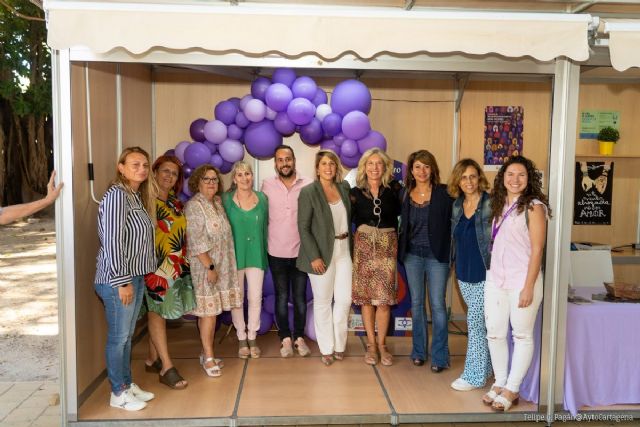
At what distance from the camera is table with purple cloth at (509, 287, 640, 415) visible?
345 cm

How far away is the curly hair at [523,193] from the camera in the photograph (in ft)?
10.7

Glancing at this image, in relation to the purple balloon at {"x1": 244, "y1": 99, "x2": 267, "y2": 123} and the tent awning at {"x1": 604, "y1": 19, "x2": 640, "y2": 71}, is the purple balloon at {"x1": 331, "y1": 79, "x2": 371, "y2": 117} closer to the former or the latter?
the purple balloon at {"x1": 244, "y1": 99, "x2": 267, "y2": 123}

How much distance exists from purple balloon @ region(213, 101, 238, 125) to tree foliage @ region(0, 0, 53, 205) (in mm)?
9764

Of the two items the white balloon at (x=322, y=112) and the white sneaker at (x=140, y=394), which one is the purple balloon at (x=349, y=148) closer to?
the white balloon at (x=322, y=112)

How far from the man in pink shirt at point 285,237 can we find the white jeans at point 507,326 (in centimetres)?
158

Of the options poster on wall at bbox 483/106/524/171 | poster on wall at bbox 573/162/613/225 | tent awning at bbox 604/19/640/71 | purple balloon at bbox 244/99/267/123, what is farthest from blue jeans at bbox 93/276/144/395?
poster on wall at bbox 573/162/613/225

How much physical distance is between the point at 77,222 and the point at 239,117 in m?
1.76

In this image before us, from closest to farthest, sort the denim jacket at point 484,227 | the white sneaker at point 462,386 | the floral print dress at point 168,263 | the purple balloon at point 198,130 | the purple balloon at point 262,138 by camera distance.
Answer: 1. the denim jacket at point 484,227
2. the floral print dress at point 168,263
3. the white sneaker at point 462,386
4. the purple balloon at point 262,138
5. the purple balloon at point 198,130

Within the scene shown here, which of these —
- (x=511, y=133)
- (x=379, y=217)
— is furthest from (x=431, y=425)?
(x=511, y=133)

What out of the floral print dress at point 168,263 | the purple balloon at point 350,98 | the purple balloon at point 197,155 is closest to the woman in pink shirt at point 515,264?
the purple balloon at point 350,98

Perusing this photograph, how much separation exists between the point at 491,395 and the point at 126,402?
7.43ft

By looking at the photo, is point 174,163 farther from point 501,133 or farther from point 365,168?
point 501,133

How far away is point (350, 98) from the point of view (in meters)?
4.41

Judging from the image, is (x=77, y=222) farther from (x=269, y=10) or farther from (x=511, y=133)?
(x=511, y=133)
